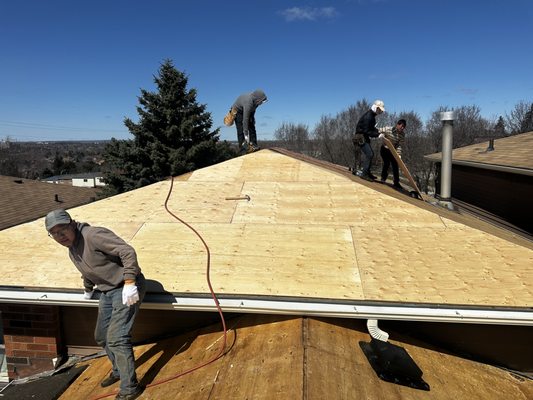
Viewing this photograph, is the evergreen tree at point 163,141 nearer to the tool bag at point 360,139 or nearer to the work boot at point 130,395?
the tool bag at point 360,139

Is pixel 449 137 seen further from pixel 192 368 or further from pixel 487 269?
pixel 192 368

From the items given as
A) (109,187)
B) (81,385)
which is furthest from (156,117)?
(81,385)

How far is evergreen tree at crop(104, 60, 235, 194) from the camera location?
27516 mm

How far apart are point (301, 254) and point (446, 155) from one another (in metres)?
4.90

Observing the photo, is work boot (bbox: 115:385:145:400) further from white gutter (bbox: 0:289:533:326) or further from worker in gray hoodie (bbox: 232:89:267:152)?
worker in gray hoodie (bbox: 232:89:267:152)

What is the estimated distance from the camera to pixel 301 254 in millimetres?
4828

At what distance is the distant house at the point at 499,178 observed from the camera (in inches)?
402

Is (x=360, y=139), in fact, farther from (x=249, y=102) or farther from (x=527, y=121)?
(x=527, y=121)

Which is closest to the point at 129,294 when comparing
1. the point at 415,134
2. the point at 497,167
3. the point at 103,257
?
the point at 103,257

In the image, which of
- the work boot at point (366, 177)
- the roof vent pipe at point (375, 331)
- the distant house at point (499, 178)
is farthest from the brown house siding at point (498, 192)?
the roof vent pipe at point (375, 331)

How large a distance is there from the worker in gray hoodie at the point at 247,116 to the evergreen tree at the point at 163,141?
1855 centimetres

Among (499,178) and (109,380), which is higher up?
(499,178)

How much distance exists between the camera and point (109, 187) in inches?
1125

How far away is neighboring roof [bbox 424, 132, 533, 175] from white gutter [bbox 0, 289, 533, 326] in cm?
722
